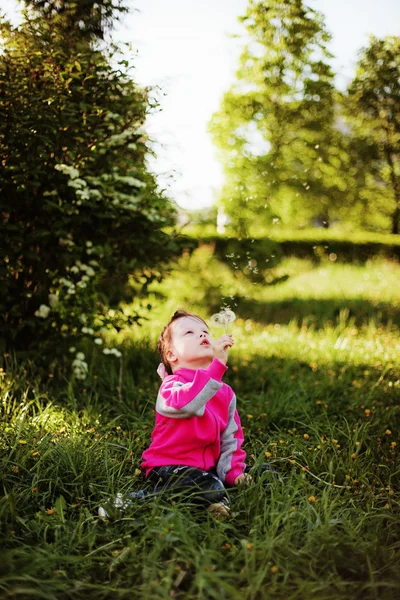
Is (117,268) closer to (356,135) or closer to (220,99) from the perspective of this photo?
(220,99)

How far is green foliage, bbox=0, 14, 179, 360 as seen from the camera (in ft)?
10.1

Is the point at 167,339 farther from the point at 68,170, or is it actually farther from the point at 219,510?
the point at 68,170

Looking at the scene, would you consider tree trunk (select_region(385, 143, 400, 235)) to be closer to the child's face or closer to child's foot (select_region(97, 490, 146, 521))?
the child's face

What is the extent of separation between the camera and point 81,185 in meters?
3.07

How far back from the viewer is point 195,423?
84.2 inches

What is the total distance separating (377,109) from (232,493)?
8014 millimetres

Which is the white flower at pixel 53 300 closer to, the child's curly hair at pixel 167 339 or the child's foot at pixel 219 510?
the child's curly hair at pixel 167 339

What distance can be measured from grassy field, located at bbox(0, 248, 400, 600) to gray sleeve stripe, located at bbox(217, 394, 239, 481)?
13 centimetres

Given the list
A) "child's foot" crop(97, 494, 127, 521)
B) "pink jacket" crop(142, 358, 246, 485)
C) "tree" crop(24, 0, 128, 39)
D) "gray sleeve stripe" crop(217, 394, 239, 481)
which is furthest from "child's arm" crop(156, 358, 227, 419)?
"tree" crop(24, 0, 128, 39)

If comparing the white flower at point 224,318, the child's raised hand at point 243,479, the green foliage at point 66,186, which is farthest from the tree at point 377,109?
the child's raised hand at point 243,479

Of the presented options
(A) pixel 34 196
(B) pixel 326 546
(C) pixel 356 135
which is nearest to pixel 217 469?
(B) pixel 326 546

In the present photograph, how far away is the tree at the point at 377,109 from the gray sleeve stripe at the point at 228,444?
5.86 metres

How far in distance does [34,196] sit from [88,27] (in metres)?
1.18

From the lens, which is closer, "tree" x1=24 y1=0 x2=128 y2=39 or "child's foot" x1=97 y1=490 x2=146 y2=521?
"child's foot" x1=97 y1=490 x2=146 y2=521
